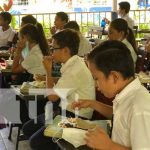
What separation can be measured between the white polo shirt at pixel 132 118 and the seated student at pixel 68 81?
0.91 metres

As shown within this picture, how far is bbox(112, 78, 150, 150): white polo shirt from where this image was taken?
142 centimetres

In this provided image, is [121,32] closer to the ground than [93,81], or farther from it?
farther from it

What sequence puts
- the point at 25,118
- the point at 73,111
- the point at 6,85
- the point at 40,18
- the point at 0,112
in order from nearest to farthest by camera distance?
the point at 73,111, the point at 25,118, the point at 0,112, the point at 6,85, the point at 40,18

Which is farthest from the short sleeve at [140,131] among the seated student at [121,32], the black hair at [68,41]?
the seated student at [121,32]

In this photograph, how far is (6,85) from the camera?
4.25 meters

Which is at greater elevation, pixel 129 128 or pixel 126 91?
pixel 126 91

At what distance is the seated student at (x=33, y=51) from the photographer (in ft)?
12.1

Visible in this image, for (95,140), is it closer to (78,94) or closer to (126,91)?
(126,91)

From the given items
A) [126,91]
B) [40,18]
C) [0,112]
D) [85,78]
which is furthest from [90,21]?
[126,91]

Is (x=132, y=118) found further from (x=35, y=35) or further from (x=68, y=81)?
(x=35, y=35)

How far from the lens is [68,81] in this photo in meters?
2.50

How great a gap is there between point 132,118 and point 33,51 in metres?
2.40

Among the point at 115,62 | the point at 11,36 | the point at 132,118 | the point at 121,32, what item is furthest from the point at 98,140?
the point at 11,36

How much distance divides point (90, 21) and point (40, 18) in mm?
1291
